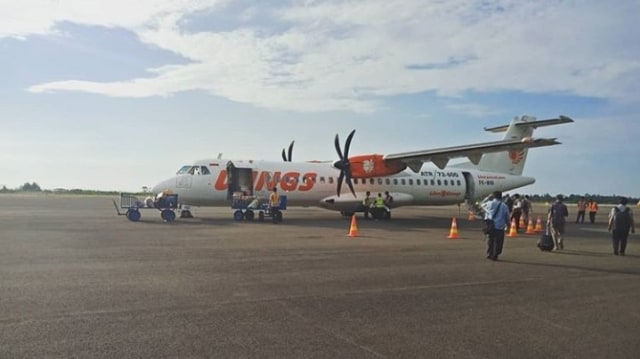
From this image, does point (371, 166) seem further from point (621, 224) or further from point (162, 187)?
point (621, 224)

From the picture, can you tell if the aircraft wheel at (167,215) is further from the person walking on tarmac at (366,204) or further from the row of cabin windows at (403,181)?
the person walking on tarmac at (366,204)

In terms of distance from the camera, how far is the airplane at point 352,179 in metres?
25.3

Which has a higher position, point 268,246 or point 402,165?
point 402,165

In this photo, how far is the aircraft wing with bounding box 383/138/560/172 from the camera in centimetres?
2433

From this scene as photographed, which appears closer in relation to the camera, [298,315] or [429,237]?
[298,315]

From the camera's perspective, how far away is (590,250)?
15203 millimetres

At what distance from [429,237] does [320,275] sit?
30.2 feet

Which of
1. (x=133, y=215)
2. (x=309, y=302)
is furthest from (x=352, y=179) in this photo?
(x=309, y=302)

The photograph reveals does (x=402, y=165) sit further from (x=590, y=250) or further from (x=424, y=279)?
(x=424, y=279)

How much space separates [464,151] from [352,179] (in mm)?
5872

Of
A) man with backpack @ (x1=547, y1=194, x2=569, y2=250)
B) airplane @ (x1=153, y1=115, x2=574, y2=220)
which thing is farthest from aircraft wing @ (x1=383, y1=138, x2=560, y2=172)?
Answer: man with backpack @ (x1=547, y1=194, x2=569, y2=250)

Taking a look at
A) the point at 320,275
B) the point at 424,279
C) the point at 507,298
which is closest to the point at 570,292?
the point at 507,298

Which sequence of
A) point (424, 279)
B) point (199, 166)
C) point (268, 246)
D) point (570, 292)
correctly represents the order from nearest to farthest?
point (570, 292) → point (424, 279) → point (268, 246) → point (199, 166)

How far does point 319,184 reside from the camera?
1097 inches
